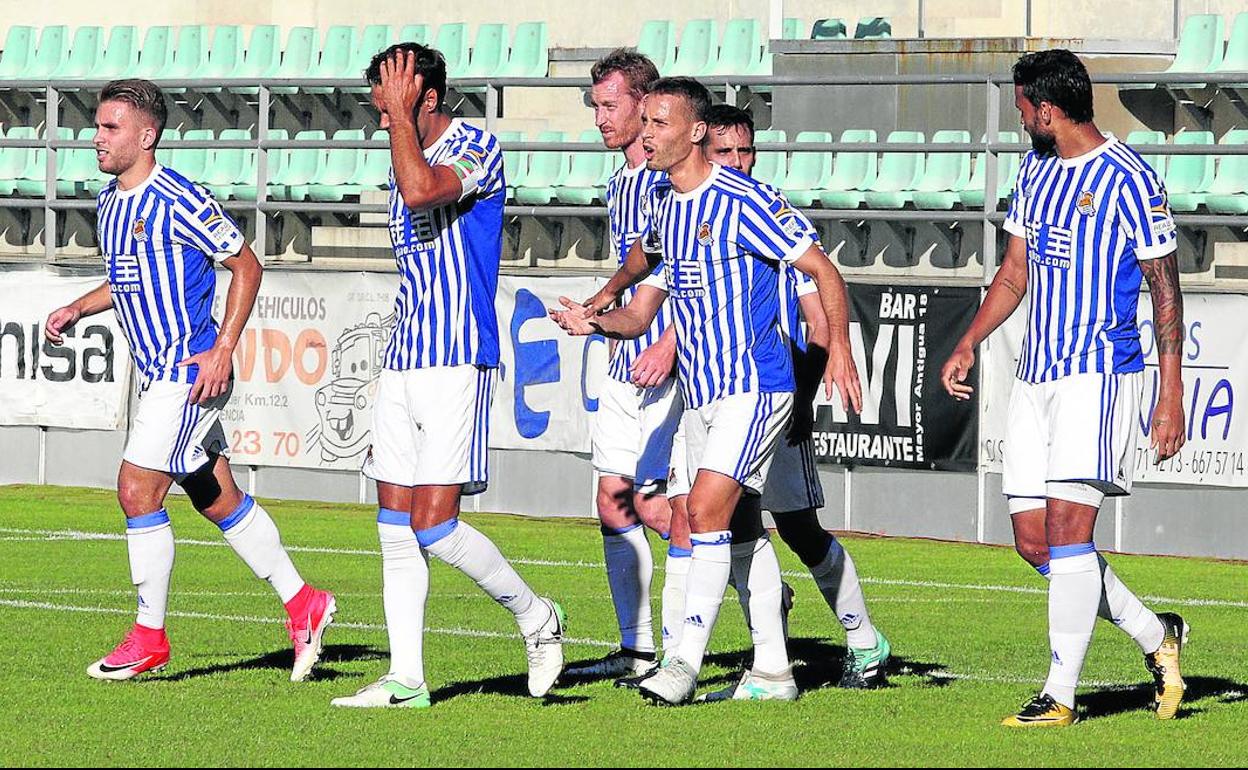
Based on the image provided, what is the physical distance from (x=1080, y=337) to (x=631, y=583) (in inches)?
85.7

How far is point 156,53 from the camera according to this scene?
22219 mm

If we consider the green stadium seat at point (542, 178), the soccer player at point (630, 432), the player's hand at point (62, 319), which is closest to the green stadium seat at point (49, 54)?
the green stadium seat at point (542, 178)

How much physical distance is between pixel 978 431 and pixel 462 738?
337 inches

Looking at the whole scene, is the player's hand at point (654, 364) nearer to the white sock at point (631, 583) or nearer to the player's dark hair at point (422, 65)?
the white sock at point (631, 583)

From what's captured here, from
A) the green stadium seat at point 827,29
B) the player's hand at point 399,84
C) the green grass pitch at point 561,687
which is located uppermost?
the green stadium seat at point 827,29

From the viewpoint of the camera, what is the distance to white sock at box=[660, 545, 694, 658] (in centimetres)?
779

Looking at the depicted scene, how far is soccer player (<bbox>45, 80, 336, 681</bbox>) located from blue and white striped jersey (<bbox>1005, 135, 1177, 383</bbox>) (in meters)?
2.78

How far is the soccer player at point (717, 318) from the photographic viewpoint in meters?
7.23

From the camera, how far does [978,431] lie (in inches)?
581

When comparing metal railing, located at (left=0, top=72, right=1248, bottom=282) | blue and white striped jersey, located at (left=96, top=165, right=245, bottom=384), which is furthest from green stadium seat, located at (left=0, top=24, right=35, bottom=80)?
blue and white striped jersey, located at (left=96, top=165, right=245, bottom=384)

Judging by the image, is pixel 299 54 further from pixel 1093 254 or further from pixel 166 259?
pixel 1093 254

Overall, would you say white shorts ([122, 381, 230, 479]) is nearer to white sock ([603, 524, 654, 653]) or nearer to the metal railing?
white sock ([603, 524, 654, 653])

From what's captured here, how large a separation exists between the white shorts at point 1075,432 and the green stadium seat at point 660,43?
13.2 metres

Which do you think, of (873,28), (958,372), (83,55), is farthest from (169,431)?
(83,55)
